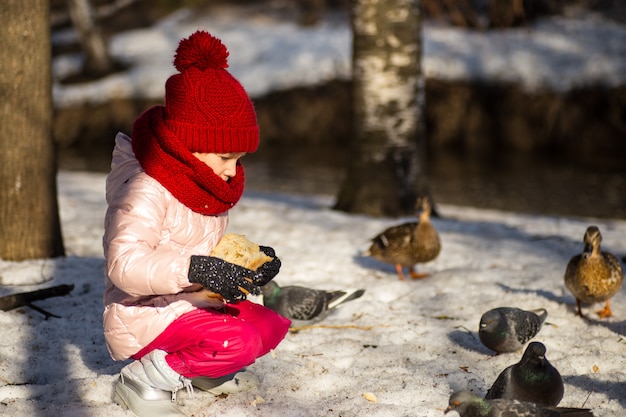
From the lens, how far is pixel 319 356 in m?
4.56

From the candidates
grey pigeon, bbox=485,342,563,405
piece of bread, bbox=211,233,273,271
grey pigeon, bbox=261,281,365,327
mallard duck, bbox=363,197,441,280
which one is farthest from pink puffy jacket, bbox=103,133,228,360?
mallard duck, bbox=363,197,441,280

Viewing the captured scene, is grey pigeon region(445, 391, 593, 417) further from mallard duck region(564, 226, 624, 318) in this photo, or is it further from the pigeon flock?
mallard duck region(564, 226, 624, 318)

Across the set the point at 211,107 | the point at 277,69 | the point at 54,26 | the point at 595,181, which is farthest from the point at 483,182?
the point at 54,26

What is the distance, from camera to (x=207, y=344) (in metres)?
3.57

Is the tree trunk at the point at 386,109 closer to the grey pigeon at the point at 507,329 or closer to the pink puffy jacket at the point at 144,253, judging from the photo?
the grey pigeon at the point at 507,329

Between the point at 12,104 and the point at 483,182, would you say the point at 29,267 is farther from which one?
the point at 483,182

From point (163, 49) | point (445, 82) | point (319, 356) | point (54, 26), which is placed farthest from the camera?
point (54, 26)

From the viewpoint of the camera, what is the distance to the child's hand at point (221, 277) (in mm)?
3340

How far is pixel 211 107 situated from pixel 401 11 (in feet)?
17.0

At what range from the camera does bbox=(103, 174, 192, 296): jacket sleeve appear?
11.0 ft

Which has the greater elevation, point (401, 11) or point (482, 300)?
point (401, 11)

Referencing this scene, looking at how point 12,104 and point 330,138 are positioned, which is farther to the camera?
point 330,138

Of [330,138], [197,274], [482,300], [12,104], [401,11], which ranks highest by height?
[401,11]

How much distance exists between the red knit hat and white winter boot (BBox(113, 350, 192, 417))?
40.2 inches
